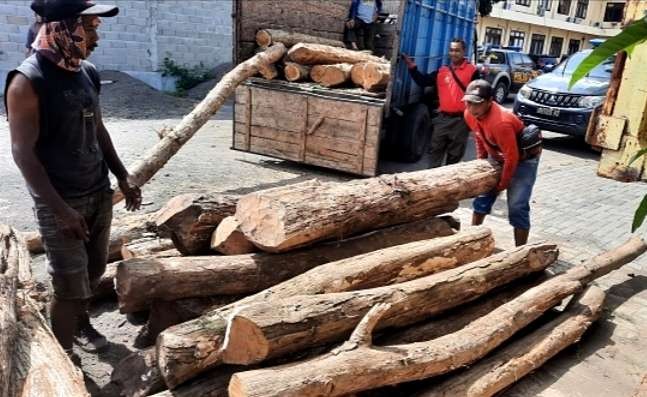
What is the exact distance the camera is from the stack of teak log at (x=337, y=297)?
8.25 feet

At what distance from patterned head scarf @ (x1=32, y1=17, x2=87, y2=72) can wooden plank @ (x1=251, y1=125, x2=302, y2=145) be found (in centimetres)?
509

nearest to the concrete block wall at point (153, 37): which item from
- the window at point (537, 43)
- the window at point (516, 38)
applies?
the window at point (516, 38)

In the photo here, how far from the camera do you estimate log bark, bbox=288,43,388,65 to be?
7.69 m

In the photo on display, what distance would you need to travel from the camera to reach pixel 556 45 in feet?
128

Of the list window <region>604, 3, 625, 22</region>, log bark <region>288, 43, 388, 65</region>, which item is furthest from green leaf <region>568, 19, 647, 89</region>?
window <region>604, 3, 625, 22</region>

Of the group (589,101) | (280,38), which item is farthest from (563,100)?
(280,38)

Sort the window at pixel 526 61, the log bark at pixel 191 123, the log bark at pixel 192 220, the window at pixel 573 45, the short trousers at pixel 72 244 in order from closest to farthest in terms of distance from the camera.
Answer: the short trousers at pixel 72 244 < the log bark at pixel 192 220 < the log bark at pixel 191 123 < the window at pixel 526 61 < the window at pixel 573 45

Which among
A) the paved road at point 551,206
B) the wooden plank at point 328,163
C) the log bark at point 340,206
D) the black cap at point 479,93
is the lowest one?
the paved road at point 551,206

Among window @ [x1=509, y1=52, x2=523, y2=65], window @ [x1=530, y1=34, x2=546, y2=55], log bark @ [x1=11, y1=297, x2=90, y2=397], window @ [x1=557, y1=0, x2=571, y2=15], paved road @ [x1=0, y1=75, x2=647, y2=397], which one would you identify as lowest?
paved road @ [x1=0, y1=75, x2=647, y2=397]

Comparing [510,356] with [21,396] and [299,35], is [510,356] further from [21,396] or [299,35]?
[299,35]

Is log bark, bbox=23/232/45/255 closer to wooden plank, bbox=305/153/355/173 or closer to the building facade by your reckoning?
wooden plank, bbox=305/153/355/173

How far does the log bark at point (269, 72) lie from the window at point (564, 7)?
35880 millimetres

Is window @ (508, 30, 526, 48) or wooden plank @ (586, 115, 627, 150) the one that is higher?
window @ (508, 30, 526, 48)

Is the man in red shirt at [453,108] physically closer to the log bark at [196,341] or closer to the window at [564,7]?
the log bark at [196,341]
